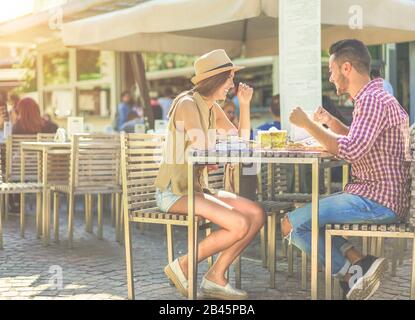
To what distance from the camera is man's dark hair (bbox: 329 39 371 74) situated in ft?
11.3

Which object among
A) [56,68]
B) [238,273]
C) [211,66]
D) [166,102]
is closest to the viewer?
[211,66]

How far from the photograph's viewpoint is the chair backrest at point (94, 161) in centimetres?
554

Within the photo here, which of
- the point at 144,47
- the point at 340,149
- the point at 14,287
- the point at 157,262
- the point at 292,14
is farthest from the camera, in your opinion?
the point at 144,47

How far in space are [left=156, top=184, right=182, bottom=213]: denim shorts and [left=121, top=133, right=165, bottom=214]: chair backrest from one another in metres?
0.09

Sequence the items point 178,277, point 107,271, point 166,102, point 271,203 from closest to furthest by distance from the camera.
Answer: point 178,277 < point 271,203 < point 107,271 < point 166,102

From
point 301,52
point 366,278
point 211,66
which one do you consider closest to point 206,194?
point 211,66

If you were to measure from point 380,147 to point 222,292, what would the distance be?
1.16 meters

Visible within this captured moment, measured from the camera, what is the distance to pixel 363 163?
3.39m

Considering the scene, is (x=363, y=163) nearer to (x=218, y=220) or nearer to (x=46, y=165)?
(x=218, y=220)

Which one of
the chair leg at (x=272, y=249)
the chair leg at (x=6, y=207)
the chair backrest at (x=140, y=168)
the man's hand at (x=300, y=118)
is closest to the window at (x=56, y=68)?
the chair leg at (x=6, y=207)

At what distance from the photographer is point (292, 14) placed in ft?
17.3
